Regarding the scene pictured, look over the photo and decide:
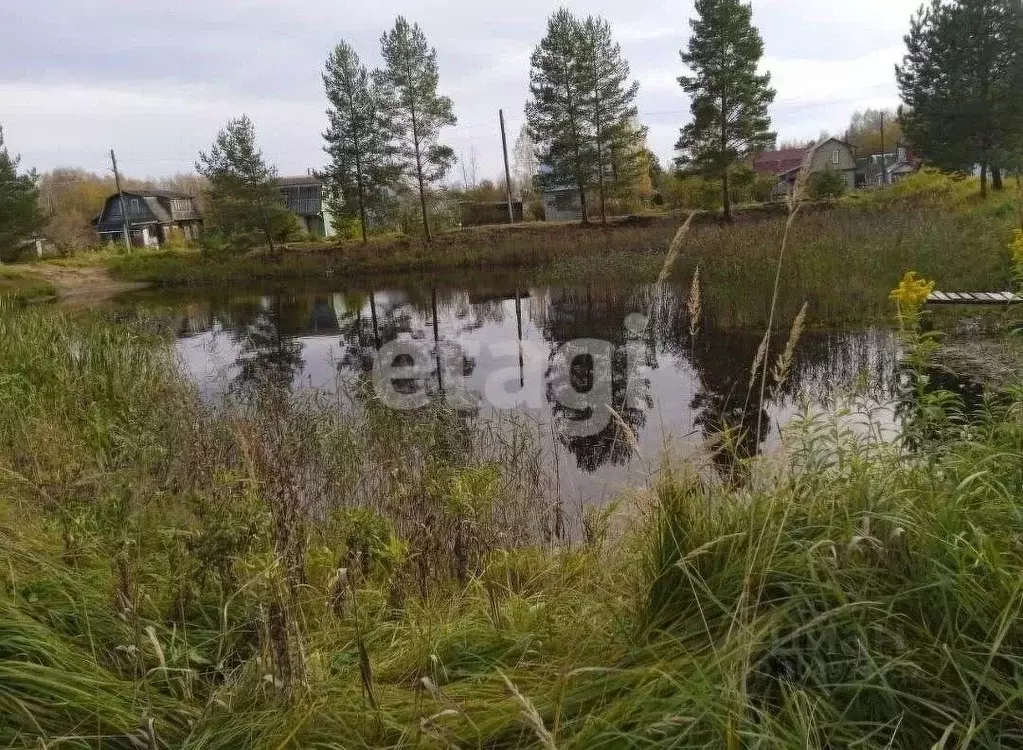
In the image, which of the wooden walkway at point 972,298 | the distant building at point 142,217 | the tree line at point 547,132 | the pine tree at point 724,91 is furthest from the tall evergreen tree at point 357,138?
the wooden walkway at point 972,298

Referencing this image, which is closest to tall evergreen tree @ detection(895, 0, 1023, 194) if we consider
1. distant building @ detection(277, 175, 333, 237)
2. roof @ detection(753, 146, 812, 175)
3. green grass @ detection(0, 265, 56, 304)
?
roof @ detection(753, 146, 812, 175)

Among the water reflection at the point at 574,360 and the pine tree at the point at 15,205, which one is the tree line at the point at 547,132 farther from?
the water reflection at the point at 574,360

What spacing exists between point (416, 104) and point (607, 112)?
830 cm

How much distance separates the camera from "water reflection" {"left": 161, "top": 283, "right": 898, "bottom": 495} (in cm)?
559

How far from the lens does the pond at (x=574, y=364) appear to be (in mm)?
5430

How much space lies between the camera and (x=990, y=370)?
6.25 meters

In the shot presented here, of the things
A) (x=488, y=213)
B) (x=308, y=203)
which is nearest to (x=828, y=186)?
(x=488, y=213)

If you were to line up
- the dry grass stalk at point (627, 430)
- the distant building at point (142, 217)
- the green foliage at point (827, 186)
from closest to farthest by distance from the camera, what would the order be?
1. the dry grass stalk at point (627, 430)
2. the green foliage at point (827, 186)
3. the distant building at point (142, 217)

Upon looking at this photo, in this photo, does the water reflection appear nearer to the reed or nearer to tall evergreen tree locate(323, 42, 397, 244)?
the reed

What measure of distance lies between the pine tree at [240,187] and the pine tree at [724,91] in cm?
1805

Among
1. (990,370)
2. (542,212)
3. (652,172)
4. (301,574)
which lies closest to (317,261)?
(542,212)

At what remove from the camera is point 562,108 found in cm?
3116

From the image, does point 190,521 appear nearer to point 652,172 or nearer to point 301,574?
point 301,574

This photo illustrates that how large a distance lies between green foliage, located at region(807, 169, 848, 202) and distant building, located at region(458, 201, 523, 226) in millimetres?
16796
